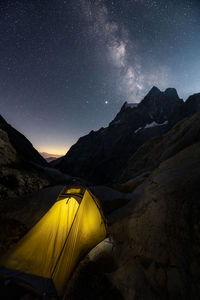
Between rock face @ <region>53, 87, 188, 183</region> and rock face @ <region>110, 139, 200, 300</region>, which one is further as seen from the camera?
rock face @ <region>53, 87, 188, 183</region>

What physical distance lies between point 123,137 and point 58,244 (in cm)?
9763

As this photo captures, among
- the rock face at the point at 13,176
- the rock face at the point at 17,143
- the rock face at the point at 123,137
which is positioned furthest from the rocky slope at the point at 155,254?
the rock face at the point at 123,137

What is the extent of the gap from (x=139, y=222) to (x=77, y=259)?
8.68 feet

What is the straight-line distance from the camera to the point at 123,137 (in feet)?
322

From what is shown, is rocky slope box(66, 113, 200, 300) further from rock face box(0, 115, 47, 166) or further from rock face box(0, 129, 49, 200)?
rock face box(0, 115, 47, 166)

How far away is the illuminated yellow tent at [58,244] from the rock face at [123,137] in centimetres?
7454

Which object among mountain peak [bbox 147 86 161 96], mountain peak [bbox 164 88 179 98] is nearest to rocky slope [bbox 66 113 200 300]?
mountain peak [bbox 147 86 161 96]

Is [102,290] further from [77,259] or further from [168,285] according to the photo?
[168,285]

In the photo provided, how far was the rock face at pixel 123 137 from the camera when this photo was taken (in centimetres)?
8588

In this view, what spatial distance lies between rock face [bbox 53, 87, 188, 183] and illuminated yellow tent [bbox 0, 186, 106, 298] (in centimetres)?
7454

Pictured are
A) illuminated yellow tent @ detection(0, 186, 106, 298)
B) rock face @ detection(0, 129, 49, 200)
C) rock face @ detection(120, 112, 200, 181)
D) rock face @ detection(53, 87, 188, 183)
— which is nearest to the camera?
illuminated yellow tent @ detection(0, 186, 106, 298)

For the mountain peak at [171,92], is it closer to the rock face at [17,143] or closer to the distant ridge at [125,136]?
the distant ridge at [125,136]

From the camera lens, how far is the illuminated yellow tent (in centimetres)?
333

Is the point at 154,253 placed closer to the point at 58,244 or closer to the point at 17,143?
the point at 58,244
